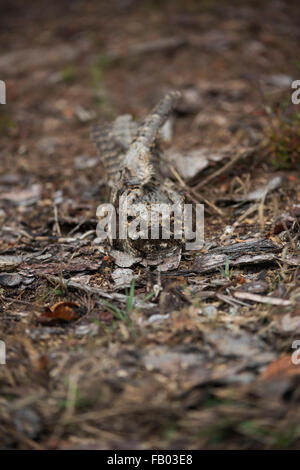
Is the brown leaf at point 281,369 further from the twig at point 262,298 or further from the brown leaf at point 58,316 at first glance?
the brown leaf at point 58,316

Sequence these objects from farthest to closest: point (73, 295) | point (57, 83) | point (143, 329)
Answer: point (57, 83), point (73, 295), point (143, 329)

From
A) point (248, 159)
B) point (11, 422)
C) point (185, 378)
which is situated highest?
point (248, 159)

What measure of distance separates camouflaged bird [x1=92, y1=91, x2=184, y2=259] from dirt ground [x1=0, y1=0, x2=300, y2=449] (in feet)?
0.52

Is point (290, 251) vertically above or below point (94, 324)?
above

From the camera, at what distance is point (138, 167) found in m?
2.91

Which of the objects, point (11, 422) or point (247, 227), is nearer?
point (11, 422)

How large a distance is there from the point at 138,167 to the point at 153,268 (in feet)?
2.55

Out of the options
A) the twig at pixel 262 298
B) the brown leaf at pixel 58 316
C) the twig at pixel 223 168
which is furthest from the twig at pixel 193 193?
the brown leaf at pixel 58 316

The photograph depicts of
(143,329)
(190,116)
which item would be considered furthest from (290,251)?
(190,116)

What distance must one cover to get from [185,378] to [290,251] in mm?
1150

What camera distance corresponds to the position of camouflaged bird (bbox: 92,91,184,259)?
2.54 m

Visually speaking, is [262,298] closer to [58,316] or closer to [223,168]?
[58,316]

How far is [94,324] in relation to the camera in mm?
2141

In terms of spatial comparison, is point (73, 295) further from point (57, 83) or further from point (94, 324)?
point (57, 83)
